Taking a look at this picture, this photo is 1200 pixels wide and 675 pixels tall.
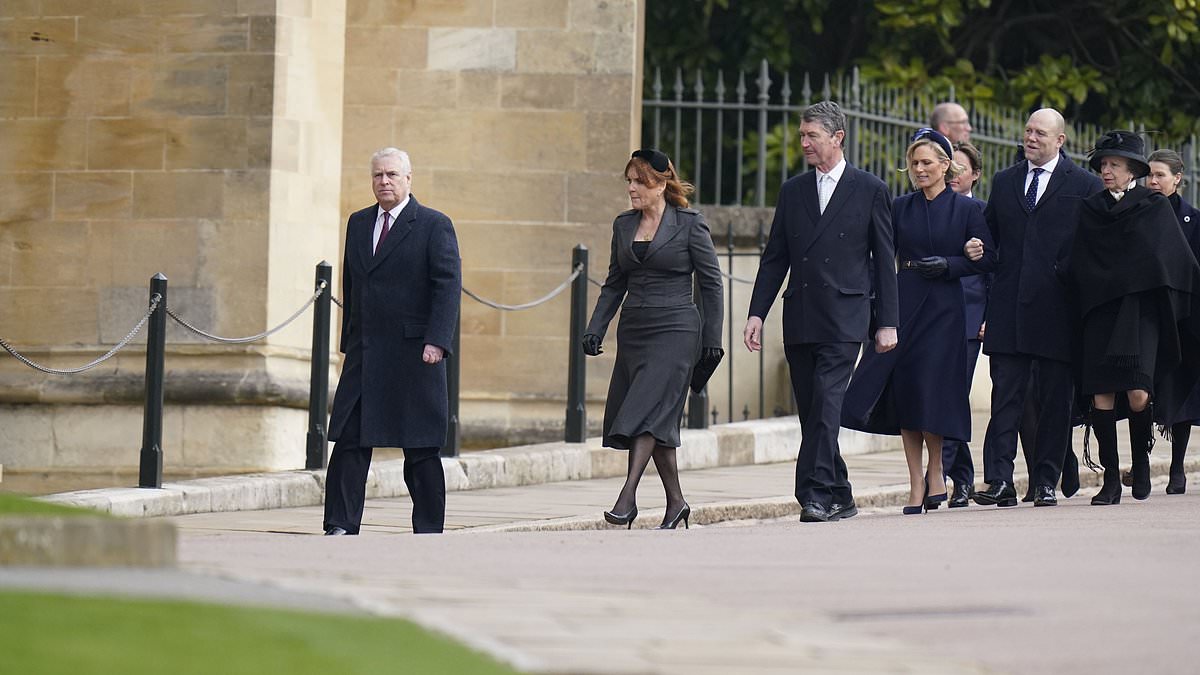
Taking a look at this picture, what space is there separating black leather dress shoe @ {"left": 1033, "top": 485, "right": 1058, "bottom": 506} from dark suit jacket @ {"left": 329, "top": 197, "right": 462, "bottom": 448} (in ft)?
8.33

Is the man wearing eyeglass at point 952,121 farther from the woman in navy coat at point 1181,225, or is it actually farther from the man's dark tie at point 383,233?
the man's dark tie at point 383,233

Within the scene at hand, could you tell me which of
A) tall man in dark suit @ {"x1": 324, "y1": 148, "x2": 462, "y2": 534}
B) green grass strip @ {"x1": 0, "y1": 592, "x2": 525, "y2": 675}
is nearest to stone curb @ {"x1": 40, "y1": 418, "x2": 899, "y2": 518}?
tall man in dark suit @ {"x1": 324, "y1": 148, "x2": 462, "y2": 534}

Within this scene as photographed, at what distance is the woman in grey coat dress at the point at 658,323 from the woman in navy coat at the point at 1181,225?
2.56 m

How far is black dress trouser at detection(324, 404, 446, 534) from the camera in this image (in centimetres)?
974

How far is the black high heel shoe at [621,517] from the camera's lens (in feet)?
32.2

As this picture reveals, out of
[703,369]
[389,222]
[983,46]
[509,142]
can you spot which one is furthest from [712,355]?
[983,46]

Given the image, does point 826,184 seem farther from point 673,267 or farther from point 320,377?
point 320,377

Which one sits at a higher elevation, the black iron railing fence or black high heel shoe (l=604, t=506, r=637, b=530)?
the black iron railing fence

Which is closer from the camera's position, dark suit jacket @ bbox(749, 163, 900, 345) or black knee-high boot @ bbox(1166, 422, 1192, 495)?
dark suit jacket @ bbox(749, 163, 900, 345)

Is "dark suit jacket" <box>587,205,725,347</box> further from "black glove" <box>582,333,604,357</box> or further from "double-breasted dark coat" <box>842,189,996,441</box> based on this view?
"double-breasted dark coat" <box>842,189,996,441</box>

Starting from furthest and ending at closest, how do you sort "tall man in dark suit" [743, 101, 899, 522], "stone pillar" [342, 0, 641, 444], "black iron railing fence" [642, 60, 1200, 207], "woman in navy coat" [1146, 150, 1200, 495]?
"black iron railing fence" [642, 60, 1200, 207]
"stone pillar" [342, 0, 641, 444]
"woman in navy coat" [1146, 150, 1200, 495]
"tall man in dark suit" [743, 101, 899, 522]

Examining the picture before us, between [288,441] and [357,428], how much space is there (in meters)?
4.06

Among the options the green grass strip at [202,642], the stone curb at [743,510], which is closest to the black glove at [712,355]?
the stone curb at [743,510]

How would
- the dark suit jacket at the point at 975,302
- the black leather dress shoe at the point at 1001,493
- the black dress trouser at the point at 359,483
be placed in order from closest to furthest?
the black dress trouser at the point at 359,483 < the black leather dress shoe at the point at 1001,493 < the dark suit jacket at the point at 975,302
